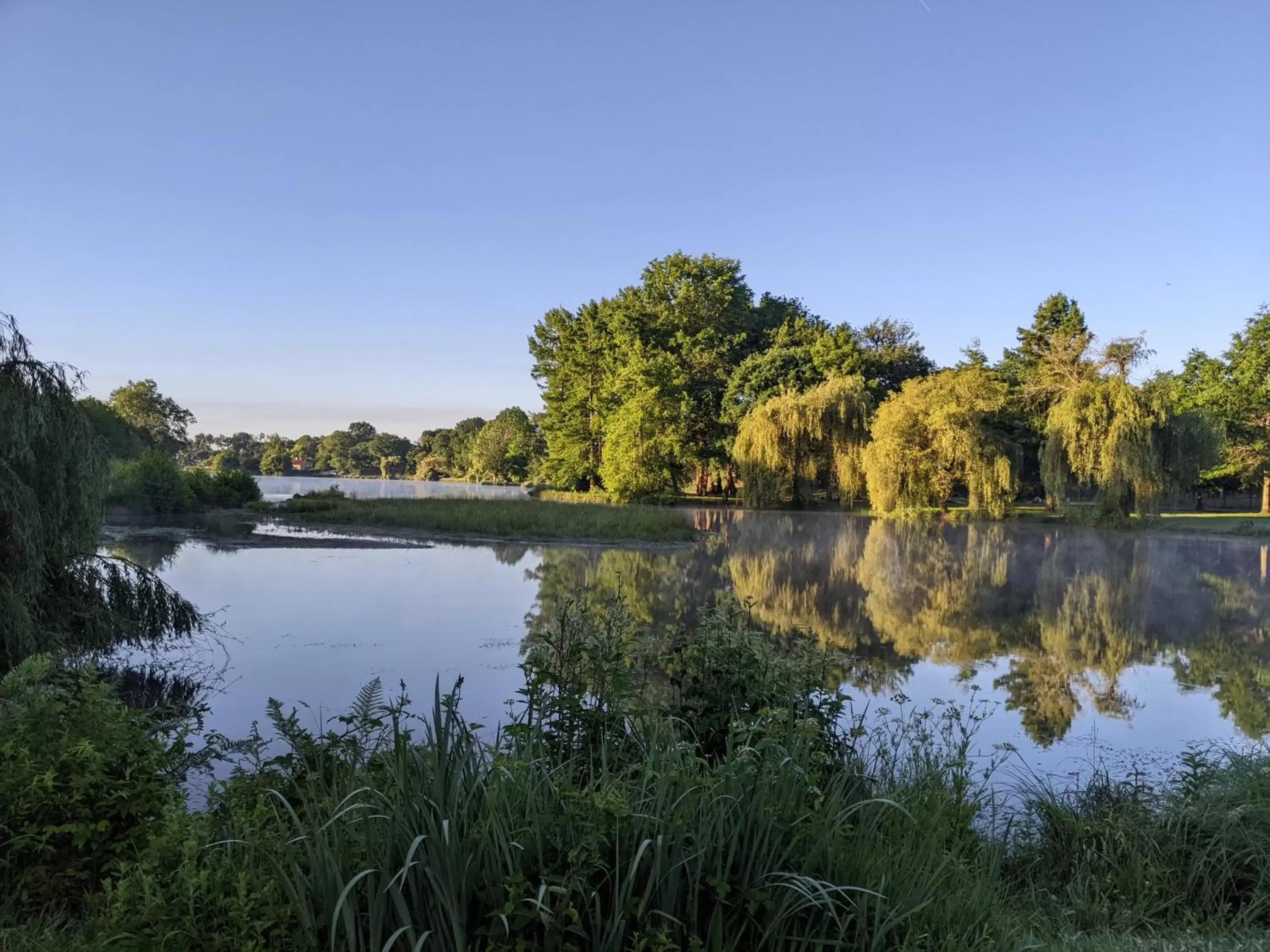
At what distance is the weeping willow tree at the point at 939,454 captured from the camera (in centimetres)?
2950

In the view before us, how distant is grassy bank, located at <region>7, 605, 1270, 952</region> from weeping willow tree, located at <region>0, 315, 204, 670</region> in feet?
10.3

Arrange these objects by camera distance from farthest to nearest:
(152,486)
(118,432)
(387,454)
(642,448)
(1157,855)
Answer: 1. (387,454)
2. (642,448)
3. (152,486)
4. (118,432)
5. (1157,855)

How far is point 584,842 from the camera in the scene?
209 cm

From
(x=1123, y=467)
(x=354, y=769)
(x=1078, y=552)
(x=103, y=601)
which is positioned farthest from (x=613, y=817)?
(x=1123, y=467)

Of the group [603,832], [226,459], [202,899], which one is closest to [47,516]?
[202,899]

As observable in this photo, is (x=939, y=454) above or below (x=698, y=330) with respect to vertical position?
below

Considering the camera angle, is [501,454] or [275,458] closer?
[501,454]

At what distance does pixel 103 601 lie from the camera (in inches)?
282

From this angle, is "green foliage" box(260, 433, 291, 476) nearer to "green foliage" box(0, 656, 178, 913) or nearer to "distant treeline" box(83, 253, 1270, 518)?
"distant treeline" box(83, 253, 1270, 518)

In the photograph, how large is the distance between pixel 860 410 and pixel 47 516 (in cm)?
3039

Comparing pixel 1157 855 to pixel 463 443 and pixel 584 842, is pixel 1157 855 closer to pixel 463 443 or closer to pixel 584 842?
pixel 584 842

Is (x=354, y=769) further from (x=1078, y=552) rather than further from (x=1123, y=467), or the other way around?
(x=1123, y=467)

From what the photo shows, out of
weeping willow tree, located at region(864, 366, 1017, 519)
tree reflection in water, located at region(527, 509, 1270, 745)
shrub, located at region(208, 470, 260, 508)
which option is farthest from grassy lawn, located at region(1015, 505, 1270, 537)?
shrub, located at region(208, 470, 260, 508)

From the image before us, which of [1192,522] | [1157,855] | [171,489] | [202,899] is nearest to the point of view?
[202,899]
